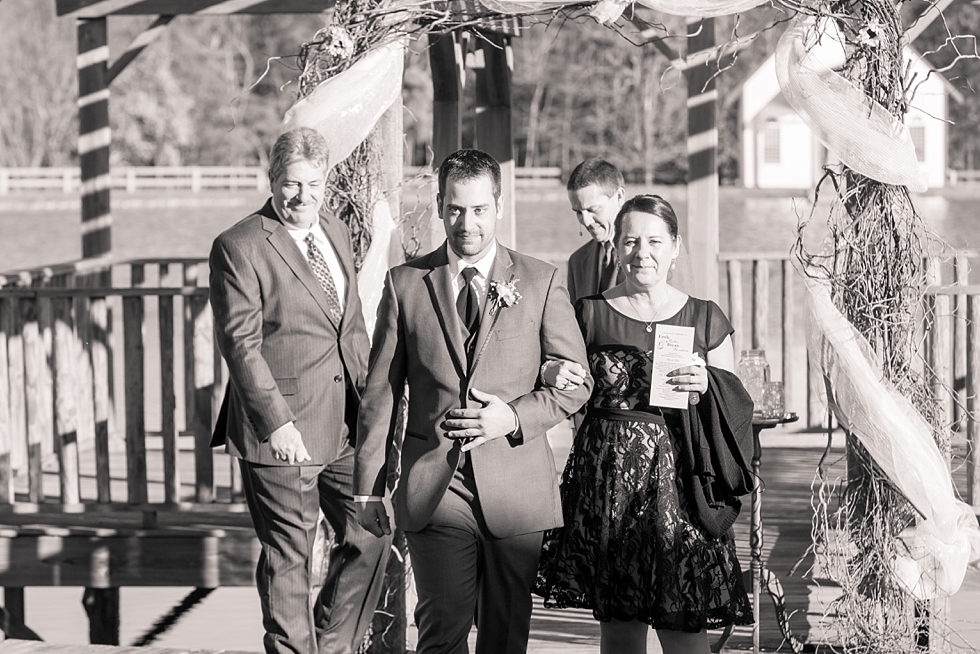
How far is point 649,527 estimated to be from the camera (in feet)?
12.8

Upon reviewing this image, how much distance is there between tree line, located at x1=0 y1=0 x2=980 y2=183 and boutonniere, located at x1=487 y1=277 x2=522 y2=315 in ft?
154

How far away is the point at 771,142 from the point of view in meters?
48.5

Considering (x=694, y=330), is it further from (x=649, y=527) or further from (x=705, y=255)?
(x=705, y=255)

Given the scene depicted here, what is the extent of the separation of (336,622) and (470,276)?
1.58m

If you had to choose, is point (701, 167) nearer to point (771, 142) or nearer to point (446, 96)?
point (446, 96)

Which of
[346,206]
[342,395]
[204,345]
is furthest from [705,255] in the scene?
[342,395]

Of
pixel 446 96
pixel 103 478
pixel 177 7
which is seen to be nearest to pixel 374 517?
pixel 103 478

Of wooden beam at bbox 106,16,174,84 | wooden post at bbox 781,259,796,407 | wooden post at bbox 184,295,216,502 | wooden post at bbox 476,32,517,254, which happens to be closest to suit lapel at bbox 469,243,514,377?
wooden post at bbox 184,295,216,502

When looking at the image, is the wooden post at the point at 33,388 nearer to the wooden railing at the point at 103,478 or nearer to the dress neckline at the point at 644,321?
the wooden railing at the point at 103,478

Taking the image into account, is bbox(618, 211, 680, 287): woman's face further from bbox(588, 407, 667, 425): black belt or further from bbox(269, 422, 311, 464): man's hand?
bbox(269, 422, 311, 464): man's hand

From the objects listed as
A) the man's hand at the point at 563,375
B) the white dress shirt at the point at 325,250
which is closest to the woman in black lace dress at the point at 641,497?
the man's hand at the point at 563,375

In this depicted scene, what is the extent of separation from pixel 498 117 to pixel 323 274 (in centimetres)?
456

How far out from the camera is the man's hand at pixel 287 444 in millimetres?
4410

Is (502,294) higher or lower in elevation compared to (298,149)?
lower
